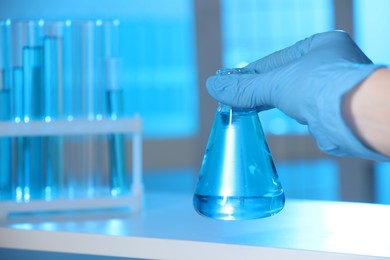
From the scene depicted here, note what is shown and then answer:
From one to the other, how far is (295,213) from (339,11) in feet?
6.69

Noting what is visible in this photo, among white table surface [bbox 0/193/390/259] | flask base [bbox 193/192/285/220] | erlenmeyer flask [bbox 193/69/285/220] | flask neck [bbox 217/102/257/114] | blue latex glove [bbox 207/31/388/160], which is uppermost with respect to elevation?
blue latex glove [bbox 207/31/388/160]

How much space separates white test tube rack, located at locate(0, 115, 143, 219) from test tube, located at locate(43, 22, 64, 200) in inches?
0.8

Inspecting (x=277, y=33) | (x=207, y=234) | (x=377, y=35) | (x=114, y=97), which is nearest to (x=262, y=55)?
(x=277, y=33)

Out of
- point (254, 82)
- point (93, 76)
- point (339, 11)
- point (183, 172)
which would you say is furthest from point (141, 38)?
point (254, 82)

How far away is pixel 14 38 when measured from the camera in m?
1.08

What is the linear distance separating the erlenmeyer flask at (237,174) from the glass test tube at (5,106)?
0.43 metres

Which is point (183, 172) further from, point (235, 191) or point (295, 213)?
point (235, 191)

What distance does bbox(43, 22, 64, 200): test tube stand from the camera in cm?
108

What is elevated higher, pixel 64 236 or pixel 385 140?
pixel 385 140

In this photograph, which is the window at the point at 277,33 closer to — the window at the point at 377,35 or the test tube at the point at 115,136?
the window at the point at 377,35

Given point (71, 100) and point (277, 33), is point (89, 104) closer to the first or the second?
point (71, 100)

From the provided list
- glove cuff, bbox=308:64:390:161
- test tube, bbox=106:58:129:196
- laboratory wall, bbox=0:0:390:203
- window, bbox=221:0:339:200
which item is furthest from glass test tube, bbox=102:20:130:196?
window, bbox=221:0:339:200

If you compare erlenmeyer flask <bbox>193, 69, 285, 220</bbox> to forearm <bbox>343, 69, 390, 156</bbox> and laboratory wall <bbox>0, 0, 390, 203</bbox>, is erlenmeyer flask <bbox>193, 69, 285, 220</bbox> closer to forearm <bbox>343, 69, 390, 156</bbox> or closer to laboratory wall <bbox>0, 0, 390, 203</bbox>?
forearm <bbox>343, 69, 390, 156</bbox>

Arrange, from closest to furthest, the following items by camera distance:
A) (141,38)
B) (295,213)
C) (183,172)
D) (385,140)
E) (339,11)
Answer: (385,140) → (295,213) → (339,11) → (183,172) → (141,38)
